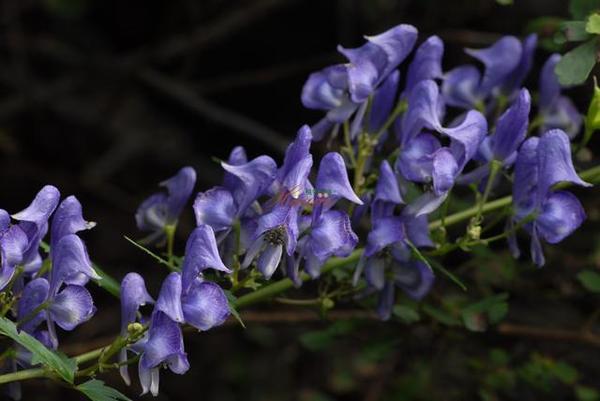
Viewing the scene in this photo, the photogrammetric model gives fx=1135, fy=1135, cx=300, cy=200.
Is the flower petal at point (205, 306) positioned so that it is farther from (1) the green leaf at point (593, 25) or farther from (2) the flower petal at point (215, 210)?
(1) the green leaf at point (593, 25)

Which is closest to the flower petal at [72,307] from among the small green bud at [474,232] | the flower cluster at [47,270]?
the flower cluster at [47,270]

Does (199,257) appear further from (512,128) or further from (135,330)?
(512,128)

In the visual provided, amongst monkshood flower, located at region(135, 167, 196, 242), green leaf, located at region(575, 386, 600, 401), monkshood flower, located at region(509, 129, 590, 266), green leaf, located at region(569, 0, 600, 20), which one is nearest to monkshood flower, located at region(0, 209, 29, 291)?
monkshood flower, located at region(135, 167, 196, 242)

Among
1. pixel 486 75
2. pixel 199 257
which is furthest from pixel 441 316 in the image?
pixel 199 257

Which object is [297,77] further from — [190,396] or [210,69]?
[190,396]

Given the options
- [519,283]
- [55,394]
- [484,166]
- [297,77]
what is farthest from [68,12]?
[484,166]

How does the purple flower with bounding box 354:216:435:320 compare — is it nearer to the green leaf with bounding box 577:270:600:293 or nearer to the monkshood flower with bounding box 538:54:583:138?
the green leaf with bounding box 577:270:600:293
